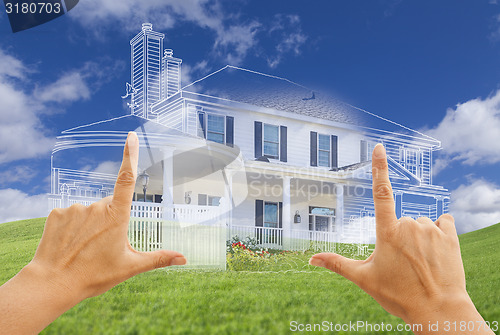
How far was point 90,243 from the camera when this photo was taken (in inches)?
69.2

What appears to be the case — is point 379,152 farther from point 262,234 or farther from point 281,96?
point 281,96

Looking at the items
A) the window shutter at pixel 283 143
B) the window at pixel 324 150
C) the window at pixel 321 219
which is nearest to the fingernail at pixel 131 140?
the window shutter at pixel 283 143

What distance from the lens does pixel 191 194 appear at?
47.6 ft

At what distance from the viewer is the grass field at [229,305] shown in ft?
17.1

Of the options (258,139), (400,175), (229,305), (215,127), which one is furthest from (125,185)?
(400,175)

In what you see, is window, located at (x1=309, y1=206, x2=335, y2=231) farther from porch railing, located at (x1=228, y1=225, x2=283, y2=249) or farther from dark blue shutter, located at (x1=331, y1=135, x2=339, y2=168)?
porch railing, located at (x1=228, y1=225, x2=283, y2=249)

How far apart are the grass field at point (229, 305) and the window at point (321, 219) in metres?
8.57

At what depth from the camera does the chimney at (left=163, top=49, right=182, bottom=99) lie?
50.8 feet

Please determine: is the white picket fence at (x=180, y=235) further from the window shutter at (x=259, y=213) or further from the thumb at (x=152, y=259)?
the thumb at (x=152, y=259)

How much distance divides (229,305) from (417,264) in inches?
176

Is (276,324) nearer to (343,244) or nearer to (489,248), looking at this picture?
(489,248)

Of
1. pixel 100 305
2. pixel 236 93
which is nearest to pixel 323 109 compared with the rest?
pixel 236 93

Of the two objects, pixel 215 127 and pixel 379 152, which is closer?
pixel 379 152

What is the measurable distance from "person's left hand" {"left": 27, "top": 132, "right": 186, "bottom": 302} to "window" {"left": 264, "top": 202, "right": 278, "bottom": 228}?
47.1 feet
